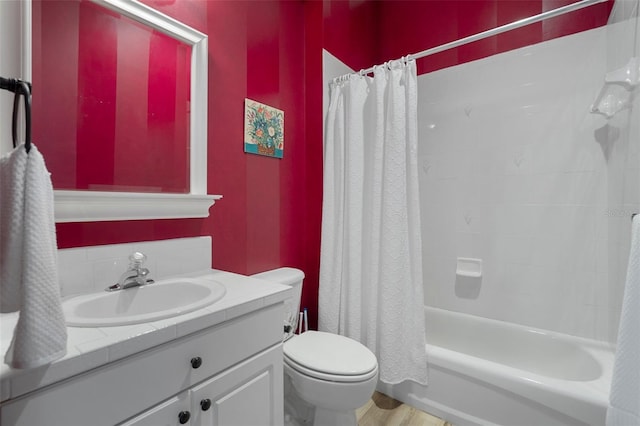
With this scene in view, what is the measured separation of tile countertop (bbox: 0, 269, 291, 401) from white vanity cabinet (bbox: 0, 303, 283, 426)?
29 millimetres

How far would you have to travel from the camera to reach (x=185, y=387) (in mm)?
833

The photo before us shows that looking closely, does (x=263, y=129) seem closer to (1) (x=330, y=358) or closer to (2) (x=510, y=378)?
(1) (x=330, y=358)

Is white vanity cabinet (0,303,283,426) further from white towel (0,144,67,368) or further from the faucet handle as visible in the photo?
the faucet handle

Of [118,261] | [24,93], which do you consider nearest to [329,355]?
[118,261]

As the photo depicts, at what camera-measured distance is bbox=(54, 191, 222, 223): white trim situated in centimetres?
101

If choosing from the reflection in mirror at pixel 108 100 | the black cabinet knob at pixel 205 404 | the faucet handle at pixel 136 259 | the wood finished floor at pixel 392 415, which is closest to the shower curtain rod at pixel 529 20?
the reflection in mirror at pixel 108 100

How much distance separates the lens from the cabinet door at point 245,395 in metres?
0.88

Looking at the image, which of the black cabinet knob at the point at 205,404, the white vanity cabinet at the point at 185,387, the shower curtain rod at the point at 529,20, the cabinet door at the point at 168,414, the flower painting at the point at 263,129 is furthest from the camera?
the flower painting at the point at 263,129

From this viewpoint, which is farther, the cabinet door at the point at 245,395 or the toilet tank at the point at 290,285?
the toilet tank at the point at 290,285

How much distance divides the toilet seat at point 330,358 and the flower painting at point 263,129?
1.05 m

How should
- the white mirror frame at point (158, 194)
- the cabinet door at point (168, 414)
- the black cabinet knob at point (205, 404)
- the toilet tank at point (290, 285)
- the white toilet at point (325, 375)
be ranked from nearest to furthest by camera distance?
the cabinet door at point (168, 414), the black cabinet knob at point (205, 404), the white mirror frame at point (158, 194), the white toilet at point (325, 375), the toilet tank at point (290, 285)

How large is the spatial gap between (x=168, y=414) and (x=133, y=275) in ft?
1.75

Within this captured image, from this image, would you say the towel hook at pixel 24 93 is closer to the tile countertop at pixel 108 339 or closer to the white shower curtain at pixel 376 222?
the tile countertop at pixel 108 339

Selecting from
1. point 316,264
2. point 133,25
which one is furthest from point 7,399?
point 316,264
